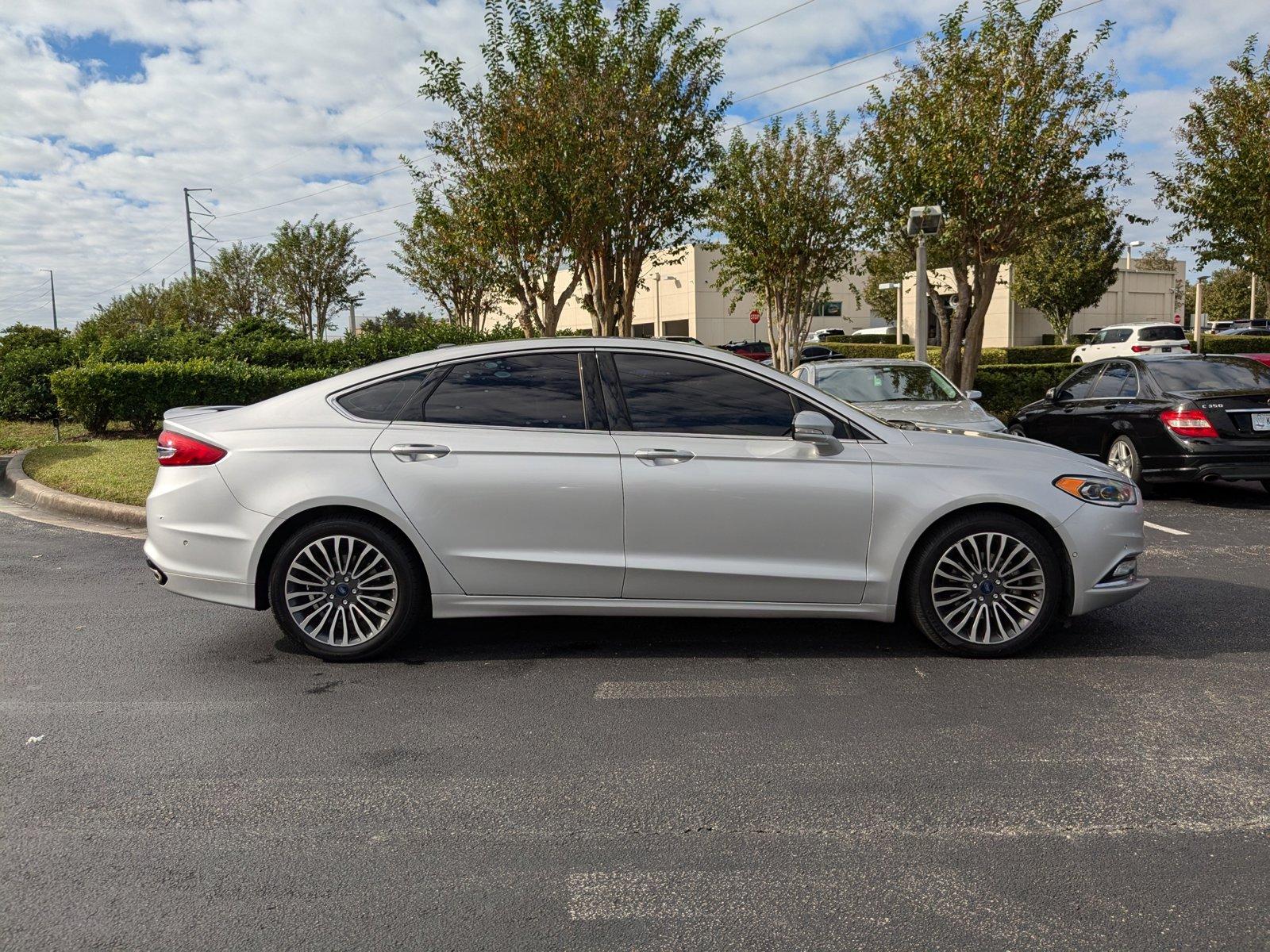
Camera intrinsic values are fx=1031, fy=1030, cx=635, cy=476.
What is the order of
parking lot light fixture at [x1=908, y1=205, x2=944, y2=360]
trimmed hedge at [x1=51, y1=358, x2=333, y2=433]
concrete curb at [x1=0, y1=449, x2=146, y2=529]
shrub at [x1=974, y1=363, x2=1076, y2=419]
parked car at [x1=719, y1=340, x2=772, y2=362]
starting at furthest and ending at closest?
parked car at [x1=719, y1=340, x2=772, y2=362] → shrub at [x1=974, y1=363, x2=1076, y2=419] → parking lot light fixture at [x1=908, y1=205, x2=944, y2=360] → trimmed hedge at [x1=51, y1=358, x2=333, y2=433] → concrete curb at [x1=0, y1=449, x2=146, y2=529]

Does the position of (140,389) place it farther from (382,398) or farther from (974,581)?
(974,581)

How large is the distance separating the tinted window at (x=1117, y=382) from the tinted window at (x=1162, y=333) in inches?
1030

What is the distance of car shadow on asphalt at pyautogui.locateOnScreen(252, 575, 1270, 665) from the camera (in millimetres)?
5156

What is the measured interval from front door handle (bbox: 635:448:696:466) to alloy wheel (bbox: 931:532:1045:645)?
4.39ft

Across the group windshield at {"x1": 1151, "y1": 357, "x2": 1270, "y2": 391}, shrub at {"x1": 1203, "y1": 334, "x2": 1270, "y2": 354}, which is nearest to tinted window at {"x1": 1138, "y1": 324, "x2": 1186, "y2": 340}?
shrub at {"x1": 1203, "y1": 334, "x2": 1270, "y2": 354}

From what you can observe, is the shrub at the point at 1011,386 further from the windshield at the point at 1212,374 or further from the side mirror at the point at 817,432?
the side mirror at the point at 817,432

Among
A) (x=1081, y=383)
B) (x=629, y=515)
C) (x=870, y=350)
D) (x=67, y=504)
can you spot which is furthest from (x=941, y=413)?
(x=870, y=350)

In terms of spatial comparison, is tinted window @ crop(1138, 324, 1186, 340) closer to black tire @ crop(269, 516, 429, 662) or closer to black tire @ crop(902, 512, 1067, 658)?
black tire @ crop(902, 512, 1067, 658)

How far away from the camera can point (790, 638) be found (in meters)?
5.43

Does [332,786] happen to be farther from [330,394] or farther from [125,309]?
[125,309]

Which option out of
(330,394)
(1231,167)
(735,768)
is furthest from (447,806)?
(1231,167)

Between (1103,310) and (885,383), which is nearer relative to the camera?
(885,383)

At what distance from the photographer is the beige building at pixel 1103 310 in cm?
5503

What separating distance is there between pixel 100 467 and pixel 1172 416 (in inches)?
422
